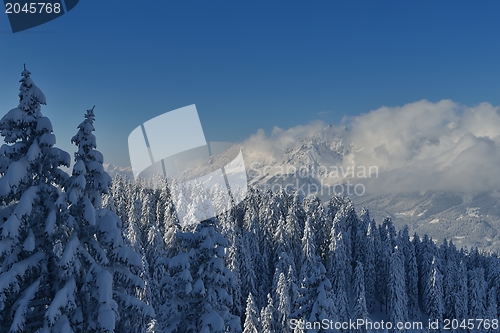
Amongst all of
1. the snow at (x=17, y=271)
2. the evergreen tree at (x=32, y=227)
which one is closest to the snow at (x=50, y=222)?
the evergreen tree at (x=32, y=227)

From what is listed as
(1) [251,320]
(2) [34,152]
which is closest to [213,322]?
(2) [34,152]

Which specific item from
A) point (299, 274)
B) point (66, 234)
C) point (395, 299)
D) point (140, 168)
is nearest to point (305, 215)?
point (299, 274)

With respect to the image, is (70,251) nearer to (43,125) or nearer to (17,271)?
(17,271)

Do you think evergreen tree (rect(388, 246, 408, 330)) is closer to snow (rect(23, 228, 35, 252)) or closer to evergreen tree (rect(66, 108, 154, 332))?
evergreen tree (rect(66, 108, 154, 332))

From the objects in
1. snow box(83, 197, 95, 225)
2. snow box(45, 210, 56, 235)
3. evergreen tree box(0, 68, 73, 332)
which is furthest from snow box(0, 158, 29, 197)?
snow box(83, 197, 95, 225)

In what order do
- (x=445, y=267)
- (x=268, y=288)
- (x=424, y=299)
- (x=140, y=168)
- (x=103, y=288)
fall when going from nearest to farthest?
(x=103, y=288)
(x=140, y=168)
(x=268, y=288)
(x=424, y=299)
(x=445, y=267)

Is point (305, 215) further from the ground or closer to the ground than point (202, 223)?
further from the ground

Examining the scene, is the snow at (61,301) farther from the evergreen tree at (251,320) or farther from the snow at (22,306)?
the evergreen tree at (251,320)

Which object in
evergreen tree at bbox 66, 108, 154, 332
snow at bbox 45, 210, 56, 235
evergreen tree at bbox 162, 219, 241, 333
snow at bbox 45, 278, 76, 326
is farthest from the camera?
evergreen tree at bbox 162, 219, 241, 333

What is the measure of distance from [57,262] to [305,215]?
60774 mm

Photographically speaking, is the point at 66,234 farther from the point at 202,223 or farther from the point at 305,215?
the point at 305,215

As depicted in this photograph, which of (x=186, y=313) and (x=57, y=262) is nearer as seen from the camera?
(x=57, y=262)

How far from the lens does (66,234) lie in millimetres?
11742

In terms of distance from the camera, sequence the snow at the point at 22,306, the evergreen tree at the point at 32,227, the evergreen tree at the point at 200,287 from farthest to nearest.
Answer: the evergreen tree at the point at 200,287 → the evergreen tree at the point at 32,227 → the snow at the point at 22,306
